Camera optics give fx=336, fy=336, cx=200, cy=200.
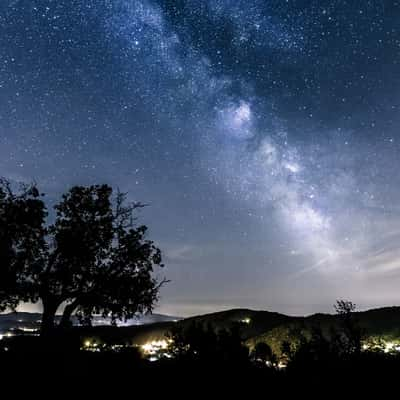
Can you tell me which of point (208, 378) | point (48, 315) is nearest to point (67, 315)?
point (48, 315)

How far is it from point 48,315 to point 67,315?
1.41 m

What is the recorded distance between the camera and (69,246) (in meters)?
26.5

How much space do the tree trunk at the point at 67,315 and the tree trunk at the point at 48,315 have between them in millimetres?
746

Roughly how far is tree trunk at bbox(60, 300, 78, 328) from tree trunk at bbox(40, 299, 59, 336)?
75cm

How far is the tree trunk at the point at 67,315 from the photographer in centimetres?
2609

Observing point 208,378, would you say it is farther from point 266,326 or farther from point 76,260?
point 266,326

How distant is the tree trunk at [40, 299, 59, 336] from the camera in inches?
977

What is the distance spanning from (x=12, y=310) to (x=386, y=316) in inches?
2723

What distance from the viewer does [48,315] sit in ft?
85.5

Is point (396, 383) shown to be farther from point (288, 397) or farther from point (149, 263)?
point (149, 263)

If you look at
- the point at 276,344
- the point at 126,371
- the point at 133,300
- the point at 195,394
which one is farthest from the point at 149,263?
the point at 276,344

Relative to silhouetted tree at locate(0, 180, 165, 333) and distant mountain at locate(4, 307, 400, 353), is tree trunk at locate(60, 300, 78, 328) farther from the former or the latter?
distant mountain at locate(4, 307, 400, 353)

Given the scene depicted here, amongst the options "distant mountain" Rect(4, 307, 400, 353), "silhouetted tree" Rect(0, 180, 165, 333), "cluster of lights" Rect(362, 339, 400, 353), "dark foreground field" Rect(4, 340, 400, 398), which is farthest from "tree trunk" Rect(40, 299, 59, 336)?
"distant mountain" Rect(4, 307, 400, 353)

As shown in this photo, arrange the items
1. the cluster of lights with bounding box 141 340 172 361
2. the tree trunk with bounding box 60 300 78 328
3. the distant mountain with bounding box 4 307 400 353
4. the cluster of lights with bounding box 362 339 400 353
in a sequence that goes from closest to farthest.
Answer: the cluster of lights with bounding box 362 339 400 353
the cluster of lights with bounding box 141 340 172 361
the tree trunk with bounding box 60 300 78 328
the distant mountain with bounding box 4 307 400 353
